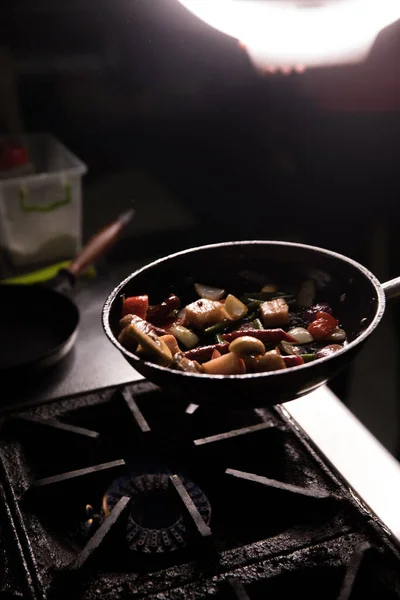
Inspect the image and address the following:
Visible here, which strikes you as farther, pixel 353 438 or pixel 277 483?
pixel 353 438

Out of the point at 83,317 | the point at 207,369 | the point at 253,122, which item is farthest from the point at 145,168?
the point at 207,369

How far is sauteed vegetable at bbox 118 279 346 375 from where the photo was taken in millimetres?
702

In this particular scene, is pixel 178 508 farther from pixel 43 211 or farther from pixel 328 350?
pixel 43 211

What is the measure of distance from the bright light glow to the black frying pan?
0.25 meters

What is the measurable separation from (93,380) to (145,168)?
2.78 ft

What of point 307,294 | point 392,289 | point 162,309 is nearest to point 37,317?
point 162,309

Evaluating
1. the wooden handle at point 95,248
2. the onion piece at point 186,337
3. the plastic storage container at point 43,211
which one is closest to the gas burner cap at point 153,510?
the onion piece at point 186,337

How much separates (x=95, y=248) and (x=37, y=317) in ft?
0.69

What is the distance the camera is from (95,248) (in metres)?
1.41

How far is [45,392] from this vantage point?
1.09m

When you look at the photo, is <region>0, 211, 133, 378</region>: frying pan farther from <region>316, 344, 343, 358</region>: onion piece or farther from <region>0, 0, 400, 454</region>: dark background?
<region>316, 344, 343, 358</region>: onion piece

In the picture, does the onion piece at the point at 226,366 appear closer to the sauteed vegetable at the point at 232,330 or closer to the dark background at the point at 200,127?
the sauteed vegetable at the point at 232,330

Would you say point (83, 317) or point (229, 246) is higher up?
point (229, 246)

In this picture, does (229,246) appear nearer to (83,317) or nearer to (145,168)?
(83,317)
